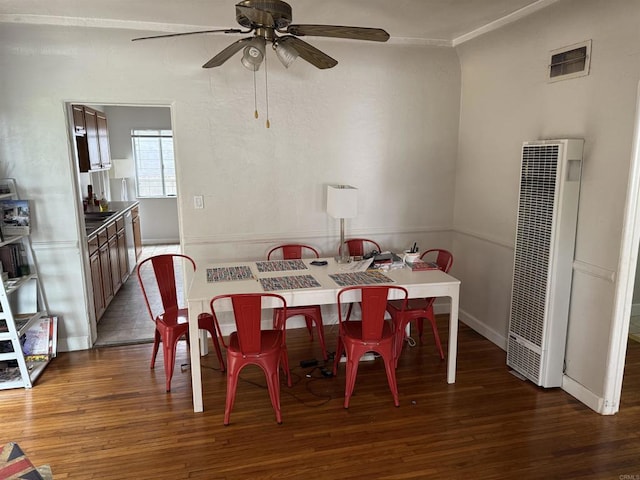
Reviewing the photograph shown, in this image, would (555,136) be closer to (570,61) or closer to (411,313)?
(570,61)

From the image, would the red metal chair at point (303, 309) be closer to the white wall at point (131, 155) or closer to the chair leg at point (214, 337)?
the chair leg at point (214, 337)

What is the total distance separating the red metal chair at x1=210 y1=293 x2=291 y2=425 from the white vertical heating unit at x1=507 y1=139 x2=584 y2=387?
1.75m

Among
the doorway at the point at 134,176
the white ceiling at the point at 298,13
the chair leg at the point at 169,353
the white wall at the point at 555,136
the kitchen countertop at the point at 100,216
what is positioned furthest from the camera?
the doorway at the point at 134,176

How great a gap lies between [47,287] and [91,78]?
1.72 m

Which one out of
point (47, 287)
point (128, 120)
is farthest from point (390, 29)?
point (128, 120)

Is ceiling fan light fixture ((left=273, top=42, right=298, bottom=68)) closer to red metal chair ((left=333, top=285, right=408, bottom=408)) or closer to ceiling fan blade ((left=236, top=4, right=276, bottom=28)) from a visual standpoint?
ceiling fan blade ((left=236, top=4, right=276, bottom=28))

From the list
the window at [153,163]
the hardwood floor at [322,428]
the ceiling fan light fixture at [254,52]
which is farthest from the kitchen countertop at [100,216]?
the ceiling fan light fixture at [254,52]

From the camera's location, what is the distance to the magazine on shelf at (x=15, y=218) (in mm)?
3395

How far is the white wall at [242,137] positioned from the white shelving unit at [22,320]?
0.10 m

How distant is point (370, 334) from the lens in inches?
113

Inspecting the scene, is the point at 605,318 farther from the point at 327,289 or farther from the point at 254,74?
the point at 254,74

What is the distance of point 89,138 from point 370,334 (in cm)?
433

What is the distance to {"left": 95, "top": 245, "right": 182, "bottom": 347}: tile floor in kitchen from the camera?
13.2ft

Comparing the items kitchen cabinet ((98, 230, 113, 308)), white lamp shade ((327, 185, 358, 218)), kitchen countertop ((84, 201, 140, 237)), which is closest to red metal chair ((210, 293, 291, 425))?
white lamp shade ((327, 185, 358, 218))
